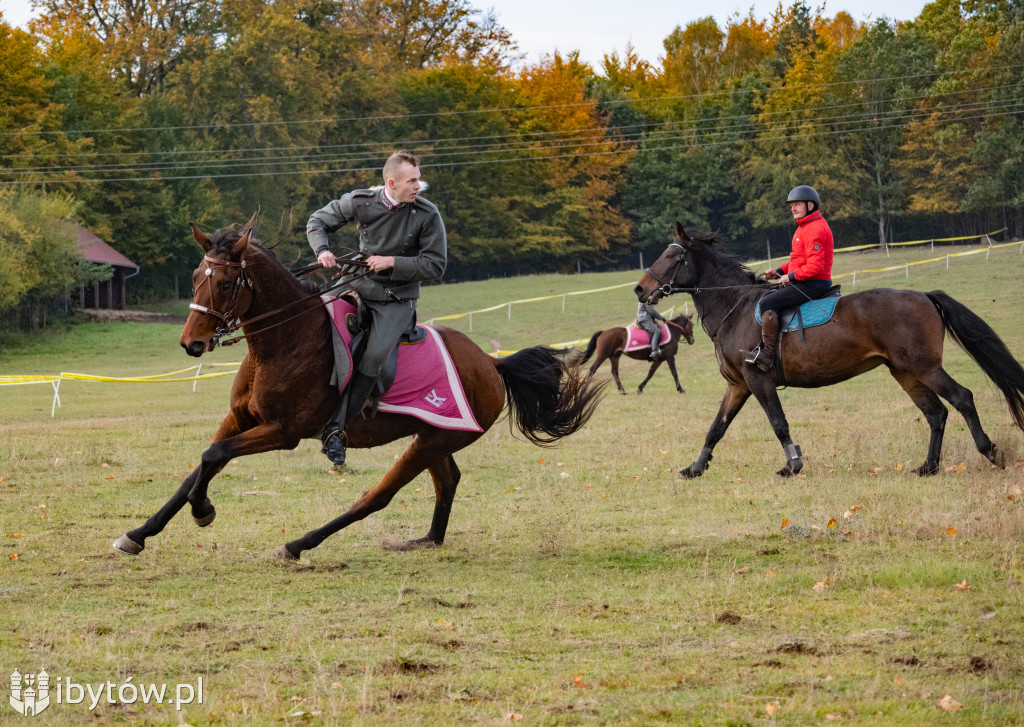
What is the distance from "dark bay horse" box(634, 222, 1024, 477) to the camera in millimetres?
11711

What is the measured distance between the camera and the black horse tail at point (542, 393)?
959 cm

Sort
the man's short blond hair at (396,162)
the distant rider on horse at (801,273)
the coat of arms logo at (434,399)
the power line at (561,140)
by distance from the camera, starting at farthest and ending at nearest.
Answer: the power line at (561,140) < the distant rider on horse at (801,273) < the coat of arms logo at (434,399) < the man's short blond hair at (396,162)

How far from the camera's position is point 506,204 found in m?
76.2

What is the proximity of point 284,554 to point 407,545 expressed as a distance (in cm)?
115

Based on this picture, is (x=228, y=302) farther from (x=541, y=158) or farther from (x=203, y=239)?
(x=541, y=158)

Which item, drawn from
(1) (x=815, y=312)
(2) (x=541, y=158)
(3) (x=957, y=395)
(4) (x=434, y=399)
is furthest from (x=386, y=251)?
(2) (x=541, y=158)

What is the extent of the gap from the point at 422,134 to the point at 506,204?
27.4 ft

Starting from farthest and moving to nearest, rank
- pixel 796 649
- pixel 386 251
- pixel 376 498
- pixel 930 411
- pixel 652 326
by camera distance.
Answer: pixel 652 326
pixel 930 411
pixel 386 251
pixel 376 498
pixel 796 649

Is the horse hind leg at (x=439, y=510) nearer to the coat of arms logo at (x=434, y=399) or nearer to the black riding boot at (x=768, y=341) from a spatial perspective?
the coat of arms logo at (x=434, y=399)

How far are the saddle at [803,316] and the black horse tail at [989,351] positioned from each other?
1.22 meters

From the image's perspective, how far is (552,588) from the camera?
24.3 feet

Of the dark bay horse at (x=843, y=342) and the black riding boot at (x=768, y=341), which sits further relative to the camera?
the black riding boot at (x=768, y=341)

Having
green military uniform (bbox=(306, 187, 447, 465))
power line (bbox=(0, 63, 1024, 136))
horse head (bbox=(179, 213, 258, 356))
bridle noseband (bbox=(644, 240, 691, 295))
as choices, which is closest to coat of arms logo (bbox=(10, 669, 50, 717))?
horse head (bbox=(179, 213, 258, 356))

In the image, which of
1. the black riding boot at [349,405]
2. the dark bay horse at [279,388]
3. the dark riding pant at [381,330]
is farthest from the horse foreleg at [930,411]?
the black riding boot at [349,405]
